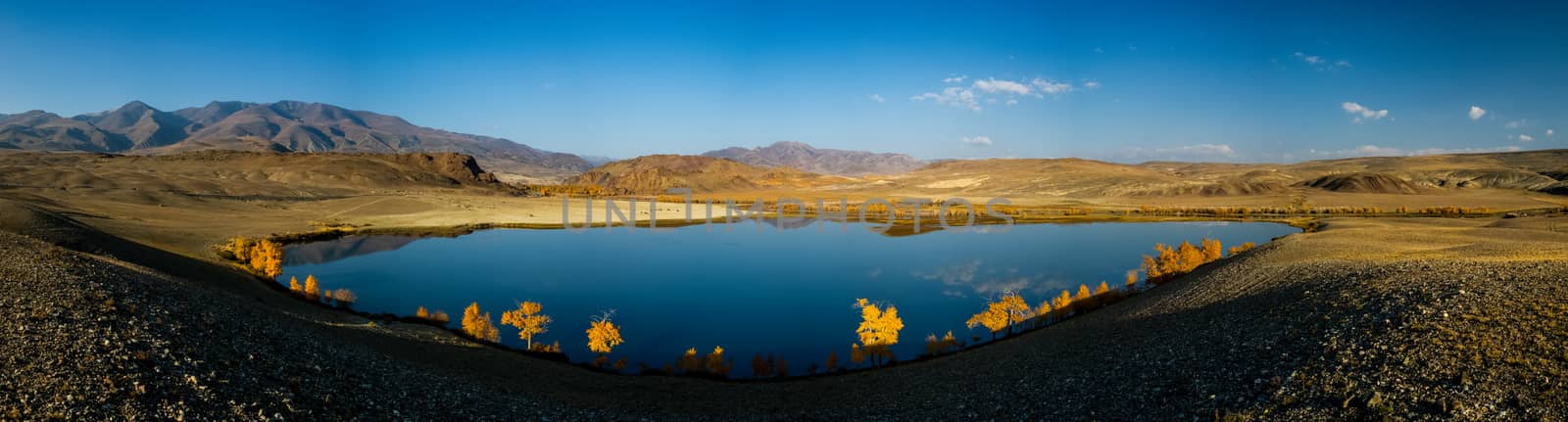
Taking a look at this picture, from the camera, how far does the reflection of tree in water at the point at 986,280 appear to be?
61844 mm

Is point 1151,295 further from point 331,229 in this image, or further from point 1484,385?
point 331,229

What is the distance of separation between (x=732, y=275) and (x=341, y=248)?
57.2m

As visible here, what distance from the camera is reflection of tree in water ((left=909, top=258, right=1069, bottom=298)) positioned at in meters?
61.8

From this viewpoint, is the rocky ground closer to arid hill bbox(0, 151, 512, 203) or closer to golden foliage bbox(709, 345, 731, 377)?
golden foliage bbox(709, 345, 731, 377)

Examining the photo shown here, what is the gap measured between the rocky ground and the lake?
43.8 feet

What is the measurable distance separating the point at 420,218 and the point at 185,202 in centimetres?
3662

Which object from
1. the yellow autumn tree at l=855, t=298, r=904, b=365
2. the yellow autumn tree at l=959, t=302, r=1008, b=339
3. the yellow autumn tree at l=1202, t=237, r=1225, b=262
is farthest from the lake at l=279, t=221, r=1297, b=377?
the yellow autumn tree at l=1202, t=237, r=1225, b=262

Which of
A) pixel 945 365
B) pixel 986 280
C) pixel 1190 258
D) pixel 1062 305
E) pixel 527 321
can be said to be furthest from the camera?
pixel 986 280

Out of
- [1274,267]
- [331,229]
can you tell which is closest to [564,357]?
[1274,267]

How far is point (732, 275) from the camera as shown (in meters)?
72.8

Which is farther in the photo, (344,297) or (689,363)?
(344,297)

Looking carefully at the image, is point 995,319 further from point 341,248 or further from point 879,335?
point 341,248

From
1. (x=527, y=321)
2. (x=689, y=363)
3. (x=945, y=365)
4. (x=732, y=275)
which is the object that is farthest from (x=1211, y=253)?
(x=527, y=321)

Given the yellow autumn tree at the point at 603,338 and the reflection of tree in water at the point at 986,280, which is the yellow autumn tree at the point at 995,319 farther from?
the yellow autumn tree at the point at 603,338
